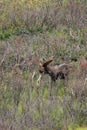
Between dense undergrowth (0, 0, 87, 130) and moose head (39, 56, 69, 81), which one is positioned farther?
moose head (39, 56, 69, 81)

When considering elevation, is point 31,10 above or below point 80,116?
above

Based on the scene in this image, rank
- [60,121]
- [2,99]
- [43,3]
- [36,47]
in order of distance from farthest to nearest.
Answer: [43,3] → [36,47] → [2,99] → [60,121]

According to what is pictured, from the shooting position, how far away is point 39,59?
12.7 meters

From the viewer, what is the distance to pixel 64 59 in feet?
44.1

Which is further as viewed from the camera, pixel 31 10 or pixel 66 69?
pixel 31 10

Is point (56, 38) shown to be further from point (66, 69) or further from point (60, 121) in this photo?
point (60, 121)

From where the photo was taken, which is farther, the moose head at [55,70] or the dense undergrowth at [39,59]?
the moose head at [55,70]

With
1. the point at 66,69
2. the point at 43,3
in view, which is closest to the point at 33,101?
the point at 66,69

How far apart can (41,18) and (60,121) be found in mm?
7422

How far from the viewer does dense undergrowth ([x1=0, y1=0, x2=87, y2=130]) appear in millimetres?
9367

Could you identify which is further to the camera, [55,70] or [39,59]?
[39,59]

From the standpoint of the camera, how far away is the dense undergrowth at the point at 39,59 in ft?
30.7

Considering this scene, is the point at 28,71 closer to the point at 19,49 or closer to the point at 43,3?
the point at 19,49

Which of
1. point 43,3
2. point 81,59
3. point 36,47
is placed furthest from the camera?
point 43,3
